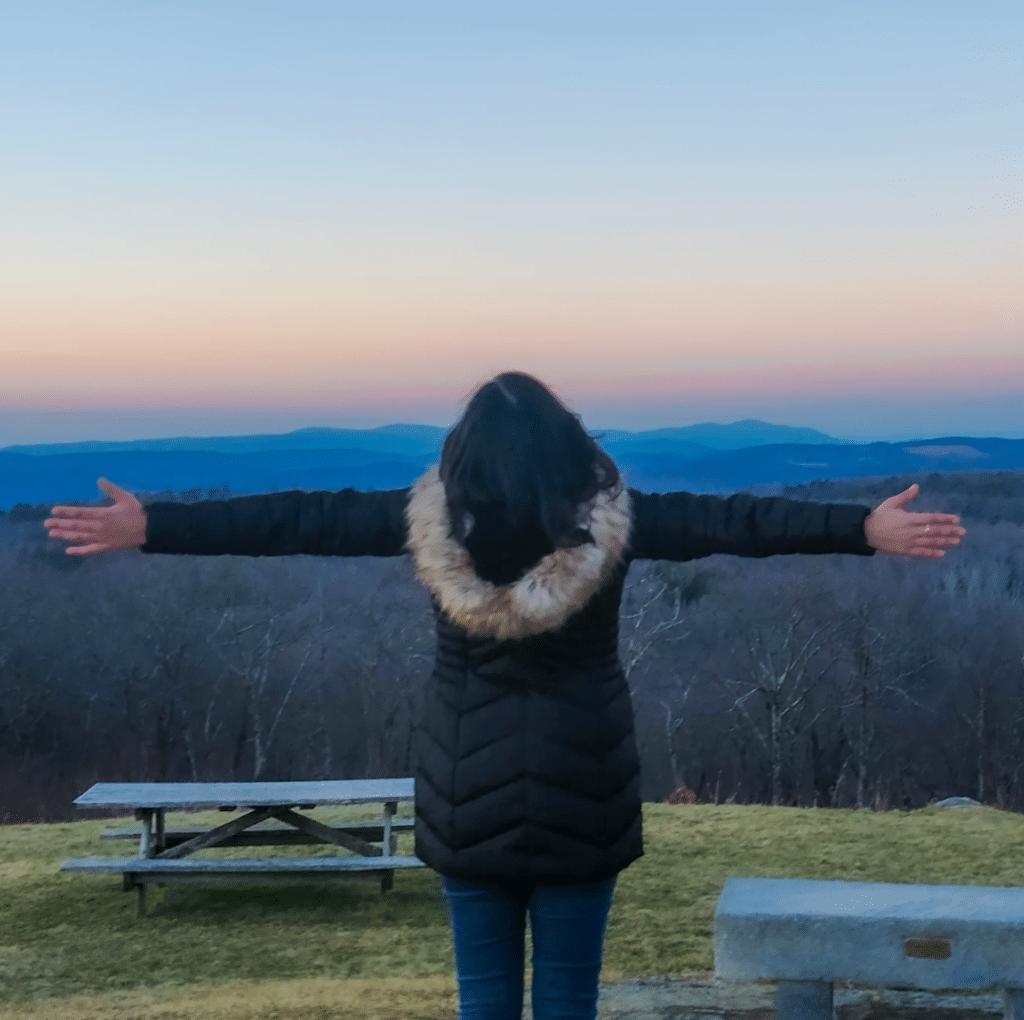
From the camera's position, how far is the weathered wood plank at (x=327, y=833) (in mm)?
7457

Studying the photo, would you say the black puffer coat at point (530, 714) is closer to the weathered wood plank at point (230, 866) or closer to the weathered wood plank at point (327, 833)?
the weathered wood plank at point (230, 866)

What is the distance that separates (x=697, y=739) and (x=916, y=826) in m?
26.1

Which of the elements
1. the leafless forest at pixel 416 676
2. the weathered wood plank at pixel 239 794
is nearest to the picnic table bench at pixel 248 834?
the weathered wood plank at pixel 239 794

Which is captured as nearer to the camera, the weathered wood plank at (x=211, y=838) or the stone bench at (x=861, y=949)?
the stone bench at (x=861, y=949)

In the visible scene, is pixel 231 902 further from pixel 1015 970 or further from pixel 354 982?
pixel 1015 970

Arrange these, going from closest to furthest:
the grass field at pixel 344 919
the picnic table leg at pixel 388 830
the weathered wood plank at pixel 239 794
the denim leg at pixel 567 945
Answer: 1. the denim leg at pixel 567 945
2. the grass field at pixel 344 919
3. the weathered wood plank at pixel 239 794
4. the picnic table leg at pixel 388 830

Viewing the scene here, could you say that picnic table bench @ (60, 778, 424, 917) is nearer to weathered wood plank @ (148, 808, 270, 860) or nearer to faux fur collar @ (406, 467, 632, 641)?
weathered wood plank @ (148, 808, 270, 860)

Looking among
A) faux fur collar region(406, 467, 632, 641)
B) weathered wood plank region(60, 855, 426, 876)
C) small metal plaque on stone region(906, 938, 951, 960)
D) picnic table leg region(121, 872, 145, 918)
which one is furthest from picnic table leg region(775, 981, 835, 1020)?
picnic table leg region(121, 872, 145, 918)

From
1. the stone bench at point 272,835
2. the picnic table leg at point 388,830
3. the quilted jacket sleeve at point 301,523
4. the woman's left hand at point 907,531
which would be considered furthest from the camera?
the stone bench at point 272,835

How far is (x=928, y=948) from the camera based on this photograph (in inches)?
127

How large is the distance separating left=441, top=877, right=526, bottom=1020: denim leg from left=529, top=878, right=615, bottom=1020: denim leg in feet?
0.19

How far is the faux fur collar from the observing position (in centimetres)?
225

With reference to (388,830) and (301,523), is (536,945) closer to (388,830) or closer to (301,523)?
(301,523)

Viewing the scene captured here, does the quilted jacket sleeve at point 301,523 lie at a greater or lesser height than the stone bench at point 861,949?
greater
